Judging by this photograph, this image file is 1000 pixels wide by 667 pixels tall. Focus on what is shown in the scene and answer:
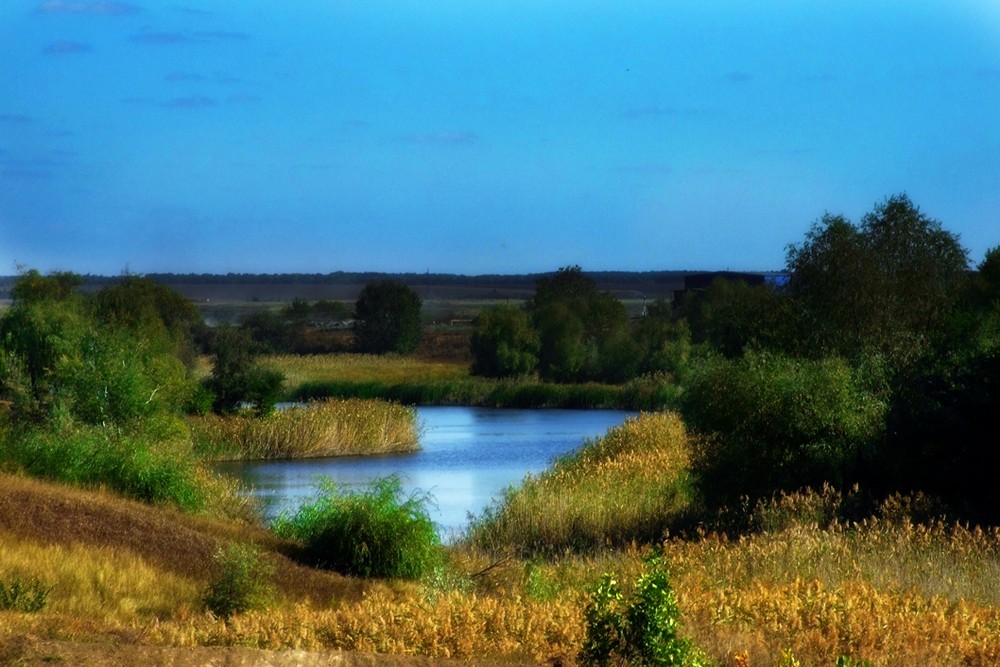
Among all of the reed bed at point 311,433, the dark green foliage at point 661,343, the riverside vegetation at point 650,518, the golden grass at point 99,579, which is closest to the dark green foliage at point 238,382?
the reed bed at point 311,433

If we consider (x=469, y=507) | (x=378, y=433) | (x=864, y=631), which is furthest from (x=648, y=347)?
(x=864, y=631)

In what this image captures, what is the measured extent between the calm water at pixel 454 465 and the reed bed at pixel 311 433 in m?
0.94

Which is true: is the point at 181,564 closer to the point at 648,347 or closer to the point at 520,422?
the point at 520,422

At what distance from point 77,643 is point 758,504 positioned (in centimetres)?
1443

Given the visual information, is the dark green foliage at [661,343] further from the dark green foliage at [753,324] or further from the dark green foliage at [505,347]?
the dark green foliage at [753,324]

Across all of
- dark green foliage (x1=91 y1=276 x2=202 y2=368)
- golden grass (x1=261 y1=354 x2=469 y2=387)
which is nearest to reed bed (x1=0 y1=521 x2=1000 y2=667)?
dark green foliage (x1=91 y1=276 x2=202 y2=368)

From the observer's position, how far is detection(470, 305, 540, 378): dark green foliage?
85312mm

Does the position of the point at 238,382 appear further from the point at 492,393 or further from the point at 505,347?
the point at 505,347

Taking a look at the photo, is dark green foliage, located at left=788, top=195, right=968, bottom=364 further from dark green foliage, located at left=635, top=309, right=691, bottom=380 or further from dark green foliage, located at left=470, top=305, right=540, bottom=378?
dark green foliage, located at left=470, top=305, right=540, bottom=378

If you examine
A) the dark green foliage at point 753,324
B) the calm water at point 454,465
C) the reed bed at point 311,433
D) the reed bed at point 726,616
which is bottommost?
the calm water at point 454,465

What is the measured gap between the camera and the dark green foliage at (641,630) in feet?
27.7

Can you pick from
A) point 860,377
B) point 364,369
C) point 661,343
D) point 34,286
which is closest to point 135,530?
point 860,377

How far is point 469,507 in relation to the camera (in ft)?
105

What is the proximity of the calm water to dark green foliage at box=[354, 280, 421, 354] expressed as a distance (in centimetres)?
4354
